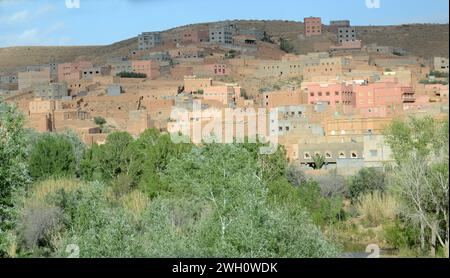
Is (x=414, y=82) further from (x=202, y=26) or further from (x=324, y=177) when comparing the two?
(x=202, y=26)

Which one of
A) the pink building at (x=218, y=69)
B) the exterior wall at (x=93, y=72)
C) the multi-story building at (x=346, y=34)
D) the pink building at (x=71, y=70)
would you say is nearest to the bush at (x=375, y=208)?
the pink building at (x=218, y=69)

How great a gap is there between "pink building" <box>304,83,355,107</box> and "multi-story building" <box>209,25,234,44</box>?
53.8 feet

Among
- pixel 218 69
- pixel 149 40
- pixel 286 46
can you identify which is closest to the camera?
pixel 218 69

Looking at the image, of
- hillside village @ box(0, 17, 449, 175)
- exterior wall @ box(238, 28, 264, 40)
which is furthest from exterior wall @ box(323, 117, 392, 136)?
exterior wall @ box(238, 28, 264, 40)

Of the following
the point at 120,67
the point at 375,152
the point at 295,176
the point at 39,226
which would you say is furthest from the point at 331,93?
the point at 39,226

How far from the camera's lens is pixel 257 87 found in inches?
1462

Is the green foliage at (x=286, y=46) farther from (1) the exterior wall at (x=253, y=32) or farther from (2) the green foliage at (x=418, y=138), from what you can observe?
(2) the green foliage at (x=418, y=138)

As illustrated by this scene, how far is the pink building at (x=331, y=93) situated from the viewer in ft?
93.1

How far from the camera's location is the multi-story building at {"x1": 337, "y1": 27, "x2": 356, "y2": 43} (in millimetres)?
42594

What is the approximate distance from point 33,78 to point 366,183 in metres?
27.1

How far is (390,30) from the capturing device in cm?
4547

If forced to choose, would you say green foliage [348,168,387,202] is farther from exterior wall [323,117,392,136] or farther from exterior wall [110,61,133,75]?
exterior wall [110,61,133,75]

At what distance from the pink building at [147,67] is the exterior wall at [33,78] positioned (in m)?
3.53

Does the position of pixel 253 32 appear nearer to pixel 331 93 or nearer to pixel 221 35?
pixel 221 35
